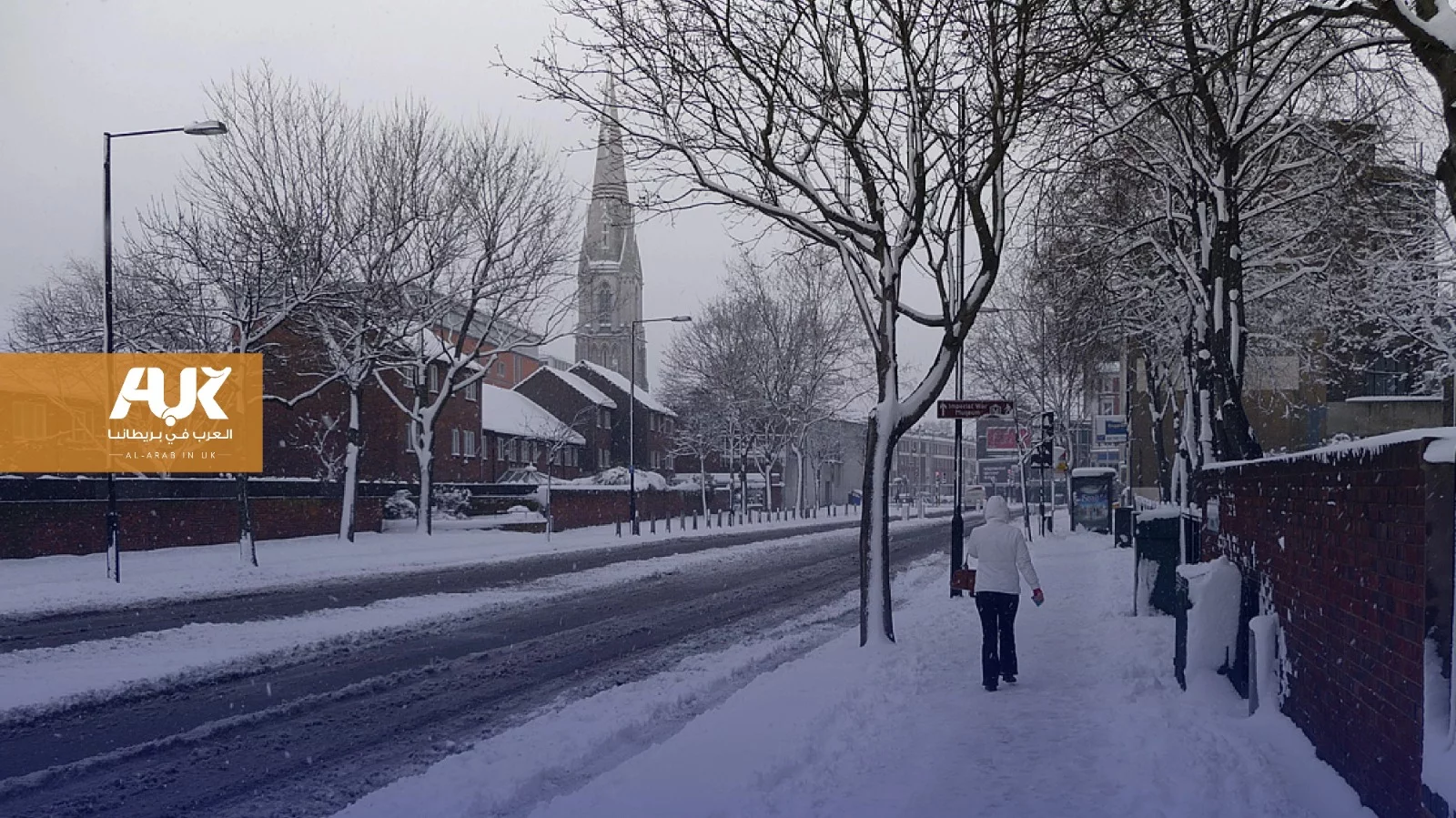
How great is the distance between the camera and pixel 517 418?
75.4m

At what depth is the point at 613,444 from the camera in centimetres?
9162

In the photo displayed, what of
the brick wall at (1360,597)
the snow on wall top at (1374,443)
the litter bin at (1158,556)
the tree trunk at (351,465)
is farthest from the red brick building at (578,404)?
the snow on wall top at (1374,443)

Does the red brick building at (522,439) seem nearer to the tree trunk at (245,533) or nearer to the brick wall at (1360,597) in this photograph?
the tree trunk at (245,533)

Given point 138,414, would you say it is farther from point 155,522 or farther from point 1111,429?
point 1111,429

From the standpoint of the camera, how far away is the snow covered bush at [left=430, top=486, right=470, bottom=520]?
4619 centimetres

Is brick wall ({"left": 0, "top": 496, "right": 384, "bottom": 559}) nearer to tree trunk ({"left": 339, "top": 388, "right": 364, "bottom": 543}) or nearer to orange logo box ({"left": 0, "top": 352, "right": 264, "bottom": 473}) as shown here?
orange logo box ({"left": 0, "top": 352, "right": 264, "bottom": 473})

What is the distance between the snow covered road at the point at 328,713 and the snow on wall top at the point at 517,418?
2025 inches

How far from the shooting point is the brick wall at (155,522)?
27844 millimetres

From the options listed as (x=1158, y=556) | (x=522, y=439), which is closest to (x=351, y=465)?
(x=1158, y=556)

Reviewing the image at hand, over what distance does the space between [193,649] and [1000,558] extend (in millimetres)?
8446

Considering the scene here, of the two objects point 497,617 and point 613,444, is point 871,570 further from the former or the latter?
point 613,444

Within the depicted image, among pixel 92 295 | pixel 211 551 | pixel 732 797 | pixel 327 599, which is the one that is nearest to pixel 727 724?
pixel 732 797

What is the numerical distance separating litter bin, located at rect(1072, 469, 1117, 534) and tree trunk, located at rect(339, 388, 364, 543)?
73.7 feet

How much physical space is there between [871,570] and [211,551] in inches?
922
